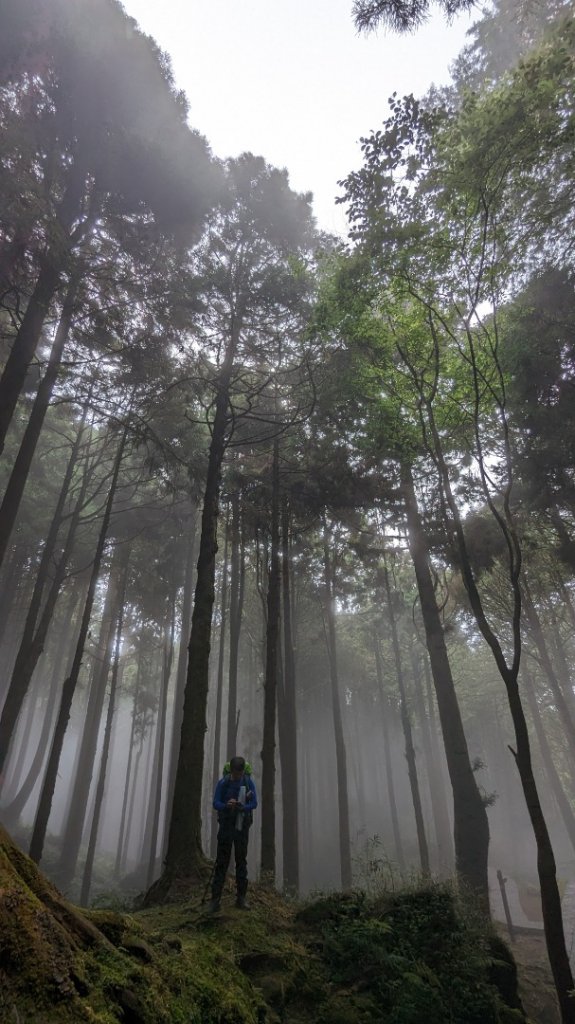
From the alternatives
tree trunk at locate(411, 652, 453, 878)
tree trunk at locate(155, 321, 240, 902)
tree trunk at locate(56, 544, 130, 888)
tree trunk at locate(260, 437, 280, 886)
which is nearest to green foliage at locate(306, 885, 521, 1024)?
tree trunk at locate(155, 321, 240, 902)

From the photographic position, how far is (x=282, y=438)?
511 inches

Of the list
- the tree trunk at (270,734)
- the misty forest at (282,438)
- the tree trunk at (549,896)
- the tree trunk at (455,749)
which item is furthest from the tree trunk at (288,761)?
the tree trunk at (549,896)

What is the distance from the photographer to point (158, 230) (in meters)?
12.9

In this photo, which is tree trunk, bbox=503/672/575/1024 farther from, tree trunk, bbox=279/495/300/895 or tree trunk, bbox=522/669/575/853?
tree trunk, bbox=522/669/575/853

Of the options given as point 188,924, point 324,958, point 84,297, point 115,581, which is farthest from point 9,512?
point 115,581

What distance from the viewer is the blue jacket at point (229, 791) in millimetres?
6305

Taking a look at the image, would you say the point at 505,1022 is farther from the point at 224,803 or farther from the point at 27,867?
the point at 27,867

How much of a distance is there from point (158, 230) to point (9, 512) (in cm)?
817

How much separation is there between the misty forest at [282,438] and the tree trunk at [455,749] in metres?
0.09

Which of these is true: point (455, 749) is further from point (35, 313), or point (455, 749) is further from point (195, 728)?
point (35, 313)

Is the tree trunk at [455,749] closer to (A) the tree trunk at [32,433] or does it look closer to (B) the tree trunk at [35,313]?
(A) the tree trunk at [32,433]

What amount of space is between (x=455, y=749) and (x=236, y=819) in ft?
25.1

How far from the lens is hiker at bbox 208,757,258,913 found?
20.0 ft

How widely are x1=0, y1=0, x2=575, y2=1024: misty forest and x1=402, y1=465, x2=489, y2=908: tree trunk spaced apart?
0.09 meters
